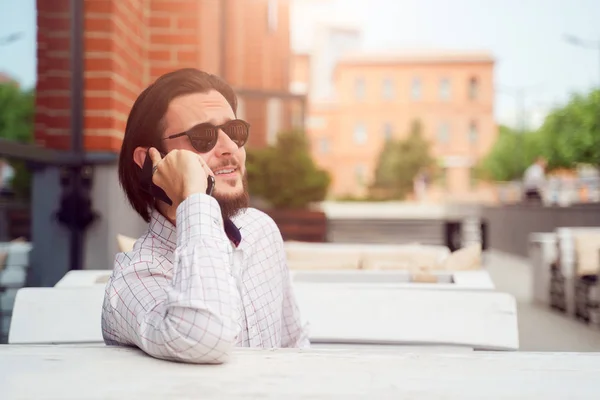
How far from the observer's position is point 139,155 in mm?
1540

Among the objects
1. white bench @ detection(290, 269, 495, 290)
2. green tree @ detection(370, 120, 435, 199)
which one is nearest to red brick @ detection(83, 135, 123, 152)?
white bench @ detection(290, 269, 495, 290)

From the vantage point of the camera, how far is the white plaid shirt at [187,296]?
1240 mm

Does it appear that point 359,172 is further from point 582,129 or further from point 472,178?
point 582,129

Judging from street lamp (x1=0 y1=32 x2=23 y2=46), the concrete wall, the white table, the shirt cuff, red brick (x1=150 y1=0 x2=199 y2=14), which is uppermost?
red brick (x1=150 y1=0 x2=199 y2=14)

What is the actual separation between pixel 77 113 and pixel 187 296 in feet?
9.37

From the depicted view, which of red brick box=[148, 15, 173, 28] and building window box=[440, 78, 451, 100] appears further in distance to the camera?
building window box=[440, 78, 451, 100]

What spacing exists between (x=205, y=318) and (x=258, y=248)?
22.0 inches

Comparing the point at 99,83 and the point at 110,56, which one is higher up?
the point at 110,56

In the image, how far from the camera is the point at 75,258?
393 cm

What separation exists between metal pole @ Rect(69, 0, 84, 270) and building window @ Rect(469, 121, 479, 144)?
54723 mm

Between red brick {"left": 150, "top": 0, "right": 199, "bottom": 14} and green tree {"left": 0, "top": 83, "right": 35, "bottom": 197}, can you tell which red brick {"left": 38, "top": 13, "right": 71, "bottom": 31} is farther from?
red brick {"left": 150, "top": 0, "right": 199, "bottom": 14}

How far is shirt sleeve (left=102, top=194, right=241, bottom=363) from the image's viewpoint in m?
1.23

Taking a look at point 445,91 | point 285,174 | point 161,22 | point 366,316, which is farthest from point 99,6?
point 445,91

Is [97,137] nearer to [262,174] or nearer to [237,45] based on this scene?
[262,174]
